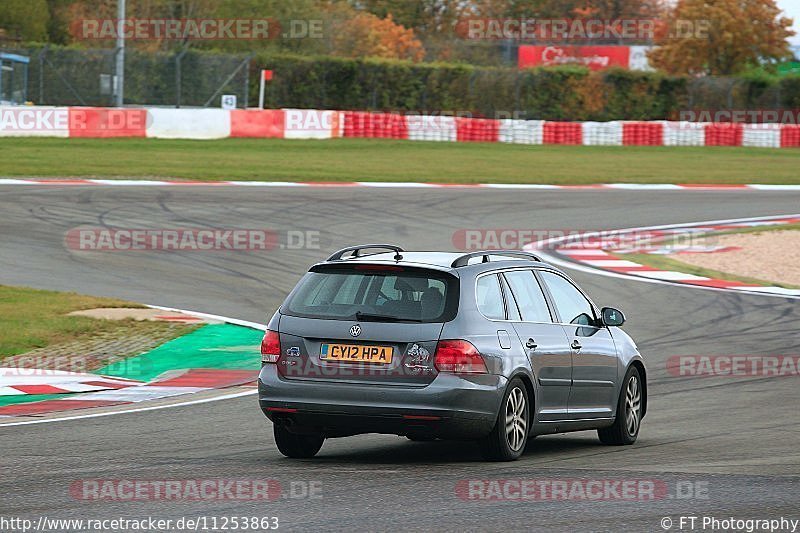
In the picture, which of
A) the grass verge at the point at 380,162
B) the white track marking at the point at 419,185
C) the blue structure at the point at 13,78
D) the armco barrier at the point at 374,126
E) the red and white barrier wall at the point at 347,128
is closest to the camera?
the white track marking at the point at 419,185

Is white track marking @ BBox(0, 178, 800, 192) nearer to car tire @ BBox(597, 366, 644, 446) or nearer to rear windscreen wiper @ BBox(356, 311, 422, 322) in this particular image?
car tire @ BBox(597, 366, 644, 446)

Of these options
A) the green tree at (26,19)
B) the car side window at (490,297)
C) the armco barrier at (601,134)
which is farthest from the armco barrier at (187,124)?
the green tree at (26,19)

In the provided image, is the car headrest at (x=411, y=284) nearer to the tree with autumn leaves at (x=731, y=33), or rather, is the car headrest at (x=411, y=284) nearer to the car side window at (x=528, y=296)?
the car side window at (x=528, y=296)

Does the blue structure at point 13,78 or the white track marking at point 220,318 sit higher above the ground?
the blue structure at point 13,78

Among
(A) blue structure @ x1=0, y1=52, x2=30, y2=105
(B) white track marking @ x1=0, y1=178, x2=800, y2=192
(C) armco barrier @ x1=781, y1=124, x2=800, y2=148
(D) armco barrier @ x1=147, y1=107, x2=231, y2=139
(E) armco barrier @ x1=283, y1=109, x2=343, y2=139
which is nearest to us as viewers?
(B) white track marking @ x1=0, y1=178, x2=800, y2=192

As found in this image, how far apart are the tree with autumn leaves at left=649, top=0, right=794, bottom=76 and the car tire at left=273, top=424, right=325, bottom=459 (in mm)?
64338

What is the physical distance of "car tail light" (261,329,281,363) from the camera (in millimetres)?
8758

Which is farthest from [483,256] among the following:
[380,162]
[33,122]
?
[33,122]

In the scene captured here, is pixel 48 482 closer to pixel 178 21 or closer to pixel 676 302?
pixel 676 302

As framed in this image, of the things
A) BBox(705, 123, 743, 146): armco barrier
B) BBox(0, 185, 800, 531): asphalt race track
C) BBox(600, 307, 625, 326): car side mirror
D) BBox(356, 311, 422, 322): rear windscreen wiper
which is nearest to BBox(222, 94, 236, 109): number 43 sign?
BBox(705, 123, 743, 146): armco barrier

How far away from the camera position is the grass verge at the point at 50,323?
1409 cm

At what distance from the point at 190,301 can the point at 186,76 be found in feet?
104

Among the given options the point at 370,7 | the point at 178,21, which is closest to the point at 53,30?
the point at 178,21

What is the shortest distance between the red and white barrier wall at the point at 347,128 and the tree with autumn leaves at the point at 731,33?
965 inches
